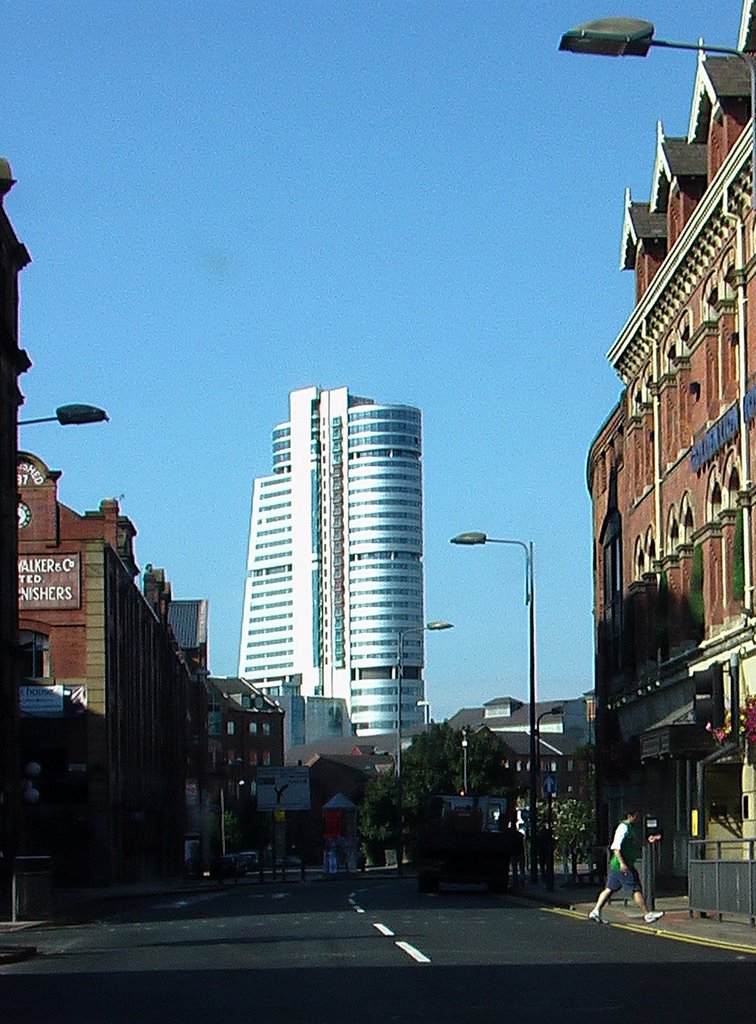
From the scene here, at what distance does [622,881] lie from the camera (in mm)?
28641

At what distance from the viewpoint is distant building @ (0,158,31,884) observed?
4750cm

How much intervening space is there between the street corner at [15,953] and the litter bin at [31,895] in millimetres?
10196

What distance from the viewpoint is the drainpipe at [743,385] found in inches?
1355

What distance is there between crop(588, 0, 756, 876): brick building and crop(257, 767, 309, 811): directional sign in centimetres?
3523

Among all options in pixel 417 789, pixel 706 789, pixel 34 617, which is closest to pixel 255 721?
pixel 417 789

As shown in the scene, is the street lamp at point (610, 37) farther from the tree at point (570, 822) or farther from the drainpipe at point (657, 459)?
the tree at point (570, 822)

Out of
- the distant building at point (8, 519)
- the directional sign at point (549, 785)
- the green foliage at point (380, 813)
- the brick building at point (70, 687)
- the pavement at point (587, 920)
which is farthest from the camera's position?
the green foliage at point (380, 813)

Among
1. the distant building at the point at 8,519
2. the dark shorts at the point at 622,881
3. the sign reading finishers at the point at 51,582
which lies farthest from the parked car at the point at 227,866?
the dark shorts at the point at 622,881

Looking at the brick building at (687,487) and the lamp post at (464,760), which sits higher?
the brick building at (687,487)

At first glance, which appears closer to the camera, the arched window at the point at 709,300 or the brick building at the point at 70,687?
the arched window at the point at 709,300

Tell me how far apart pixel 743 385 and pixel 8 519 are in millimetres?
21859

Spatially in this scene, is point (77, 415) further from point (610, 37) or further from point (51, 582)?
point (51, 582)

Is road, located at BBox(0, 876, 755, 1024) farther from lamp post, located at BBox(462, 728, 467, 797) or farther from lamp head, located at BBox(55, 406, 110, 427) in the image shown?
lamp post, located at BBox(462, 728, 467, 797)

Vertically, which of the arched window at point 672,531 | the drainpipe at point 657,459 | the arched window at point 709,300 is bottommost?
the arched window at point 672,531
